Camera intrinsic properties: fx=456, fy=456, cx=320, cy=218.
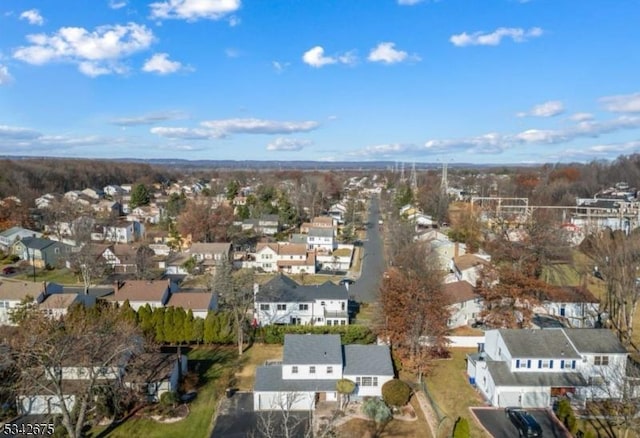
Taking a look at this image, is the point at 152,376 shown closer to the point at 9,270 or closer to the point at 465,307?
the point at 465,307

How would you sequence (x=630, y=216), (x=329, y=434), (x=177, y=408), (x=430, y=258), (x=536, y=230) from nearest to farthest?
1. (x=329, y=434)
2. (x=177, y=408)
3. (x=536, y=230)
4. (x=430, y=258)
5. (x=630, y=216)

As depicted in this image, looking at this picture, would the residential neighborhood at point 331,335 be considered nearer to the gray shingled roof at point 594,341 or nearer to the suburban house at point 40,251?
the gray shingled roof at point 594,341

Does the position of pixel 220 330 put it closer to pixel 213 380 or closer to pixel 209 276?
pixel 213 380

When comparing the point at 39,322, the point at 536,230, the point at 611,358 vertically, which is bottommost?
the point at 611,358

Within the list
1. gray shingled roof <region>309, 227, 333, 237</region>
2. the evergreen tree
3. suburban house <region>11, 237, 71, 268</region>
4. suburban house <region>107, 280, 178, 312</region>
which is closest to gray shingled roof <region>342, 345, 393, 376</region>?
suburban house <region>107, 280, 178, 312</region>

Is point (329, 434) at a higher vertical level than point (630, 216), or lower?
lower

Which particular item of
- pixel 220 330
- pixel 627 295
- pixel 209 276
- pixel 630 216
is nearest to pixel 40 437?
pixel 220 330

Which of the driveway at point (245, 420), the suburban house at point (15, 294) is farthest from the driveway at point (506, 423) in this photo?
the suburban house at point (15, 294)

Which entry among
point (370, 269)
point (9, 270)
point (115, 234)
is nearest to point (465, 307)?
point (370, 269)
